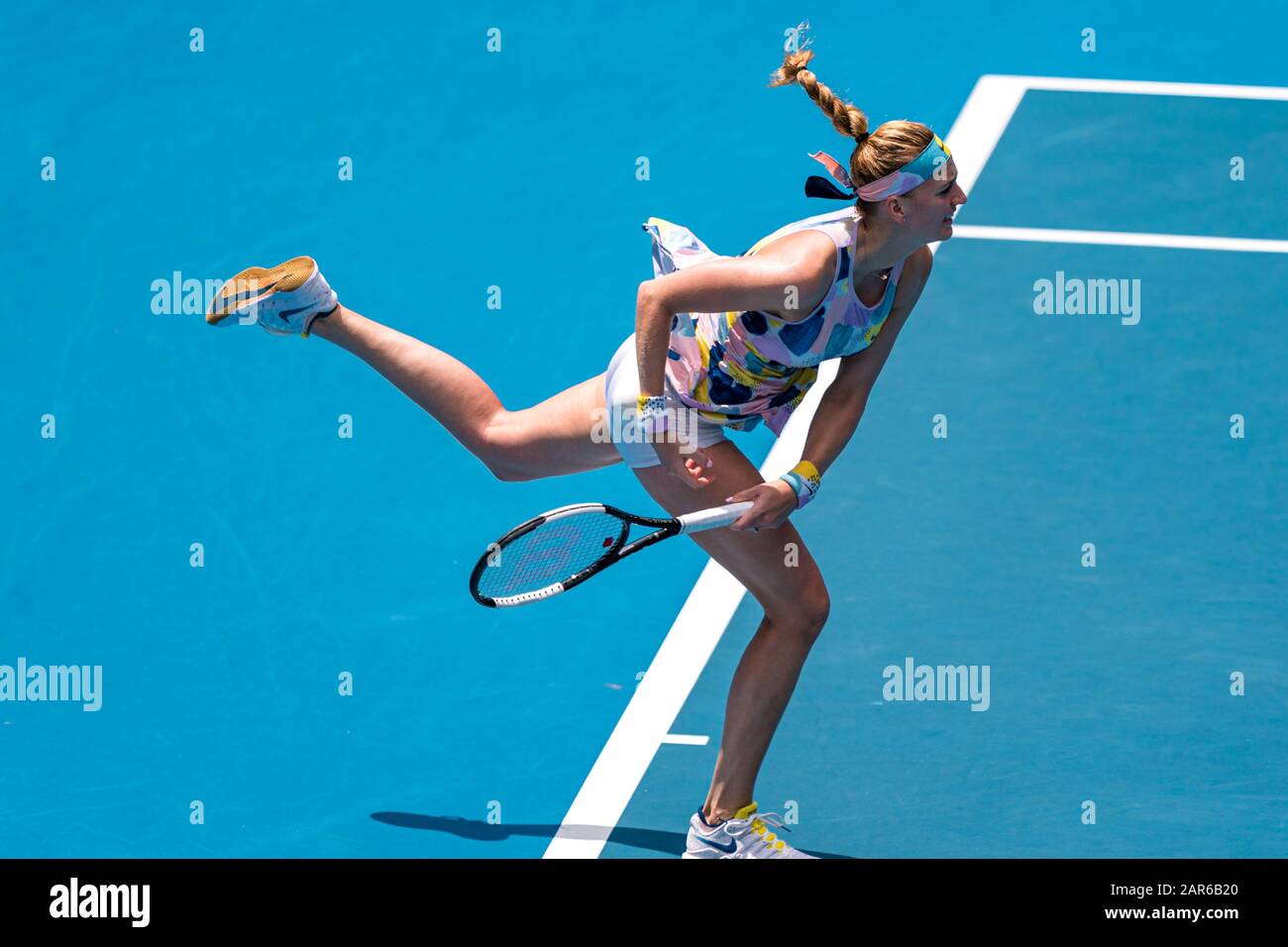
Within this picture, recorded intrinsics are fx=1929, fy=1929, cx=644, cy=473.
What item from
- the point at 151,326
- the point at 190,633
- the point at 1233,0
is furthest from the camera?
the point at 1233,0

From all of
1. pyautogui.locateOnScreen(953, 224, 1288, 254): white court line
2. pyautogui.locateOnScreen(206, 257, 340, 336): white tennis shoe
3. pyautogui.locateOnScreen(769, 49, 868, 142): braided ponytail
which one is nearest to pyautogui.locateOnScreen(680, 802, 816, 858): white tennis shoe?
pyautogui.locateOnScreen(769, 49, 868, 142): braided ponytail

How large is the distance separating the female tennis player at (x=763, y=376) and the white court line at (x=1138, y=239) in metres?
3.62

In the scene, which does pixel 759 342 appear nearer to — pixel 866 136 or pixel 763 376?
pixel 763 376

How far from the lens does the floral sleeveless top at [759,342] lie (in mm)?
5320

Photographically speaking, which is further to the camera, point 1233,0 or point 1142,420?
point 1233,0

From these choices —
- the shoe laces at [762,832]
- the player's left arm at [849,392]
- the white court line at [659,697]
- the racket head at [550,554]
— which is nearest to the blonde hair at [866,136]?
the player's left arm at [849,392]

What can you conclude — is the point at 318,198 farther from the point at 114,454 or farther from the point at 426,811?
the point at 426,811

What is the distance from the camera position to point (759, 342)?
5383mm

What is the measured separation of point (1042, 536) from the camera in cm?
723

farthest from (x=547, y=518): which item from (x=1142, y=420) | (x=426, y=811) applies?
(x=1142, y=420)

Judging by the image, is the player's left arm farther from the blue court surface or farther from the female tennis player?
the blue court surface

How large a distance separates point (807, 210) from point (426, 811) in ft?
14.4

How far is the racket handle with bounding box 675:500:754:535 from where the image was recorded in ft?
17.5

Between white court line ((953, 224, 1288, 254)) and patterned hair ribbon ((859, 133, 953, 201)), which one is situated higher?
white court line ((953, 224, 1288, 254))
